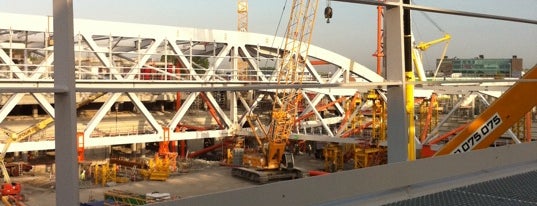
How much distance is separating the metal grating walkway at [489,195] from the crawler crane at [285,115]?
72.7 ft

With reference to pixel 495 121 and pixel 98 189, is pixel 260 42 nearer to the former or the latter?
pixel 98 189

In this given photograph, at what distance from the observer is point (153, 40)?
27906 millimetres

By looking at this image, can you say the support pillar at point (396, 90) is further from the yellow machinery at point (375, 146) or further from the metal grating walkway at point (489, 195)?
the yellow machinery at point (375, 146)

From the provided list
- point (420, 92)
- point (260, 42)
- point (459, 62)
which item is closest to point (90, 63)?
point (260, 42)

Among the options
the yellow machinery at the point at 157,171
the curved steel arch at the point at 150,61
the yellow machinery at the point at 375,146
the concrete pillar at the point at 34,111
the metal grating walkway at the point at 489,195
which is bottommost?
the yellow machinery at the point at 157,171

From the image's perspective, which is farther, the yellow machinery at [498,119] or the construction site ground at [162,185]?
the construction site ground at [162,185]

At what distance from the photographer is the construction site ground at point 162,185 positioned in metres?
20.5

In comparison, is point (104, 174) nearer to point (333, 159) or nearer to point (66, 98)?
point (333, 159)

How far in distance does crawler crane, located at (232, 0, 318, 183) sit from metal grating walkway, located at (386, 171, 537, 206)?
22.2 m

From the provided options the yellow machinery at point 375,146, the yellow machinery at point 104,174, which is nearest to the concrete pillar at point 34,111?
the yellow machinery at point 104,174

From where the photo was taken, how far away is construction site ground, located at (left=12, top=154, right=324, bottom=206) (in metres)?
20.5

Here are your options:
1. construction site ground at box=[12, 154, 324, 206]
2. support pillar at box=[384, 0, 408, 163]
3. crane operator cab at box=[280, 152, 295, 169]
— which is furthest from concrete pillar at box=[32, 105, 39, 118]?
support pillar at box=[384, 0, 408, 163]

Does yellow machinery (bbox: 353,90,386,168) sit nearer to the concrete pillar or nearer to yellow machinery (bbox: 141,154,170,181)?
yellow machinery (bbox: 141,154,170,181)

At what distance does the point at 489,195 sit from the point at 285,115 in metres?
25.3
